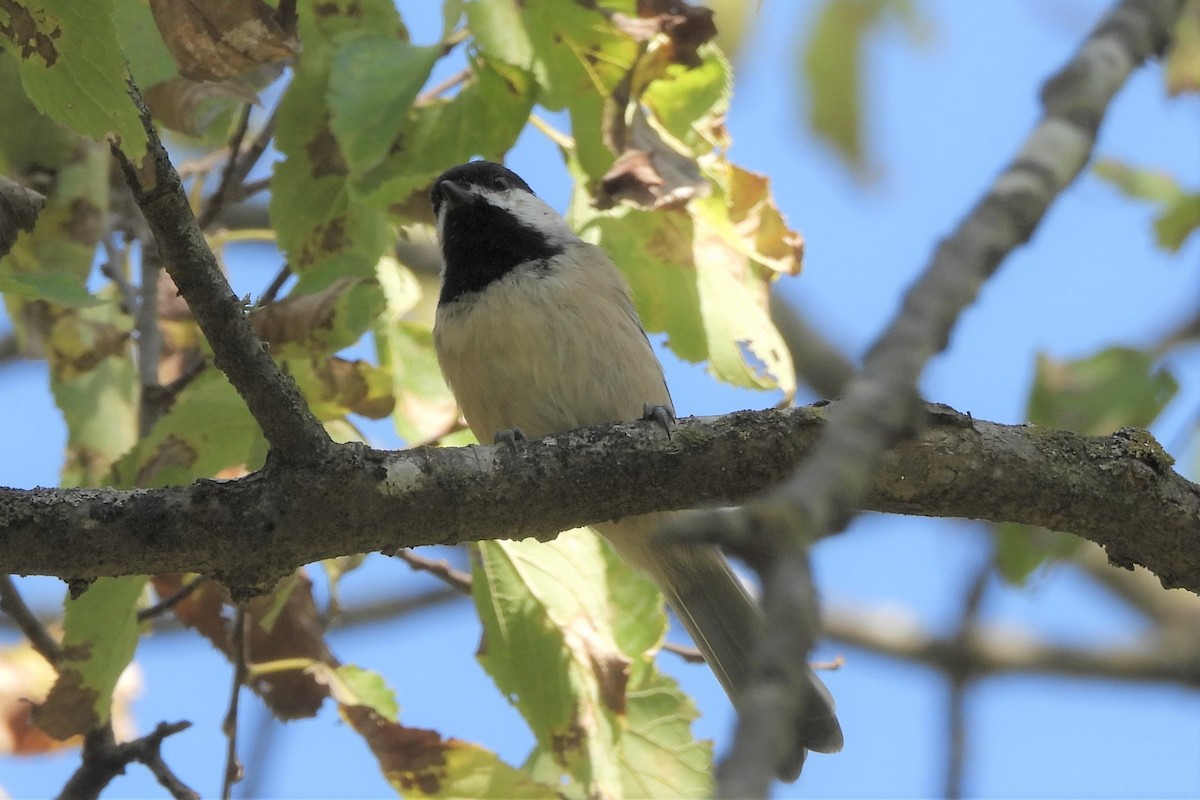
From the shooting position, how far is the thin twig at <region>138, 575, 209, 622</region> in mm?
3457

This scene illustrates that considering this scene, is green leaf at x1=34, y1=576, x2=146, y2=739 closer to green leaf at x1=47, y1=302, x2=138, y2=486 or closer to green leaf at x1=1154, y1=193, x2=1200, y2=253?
green leaf at x1=47, y1=302, x2=138, y2=486

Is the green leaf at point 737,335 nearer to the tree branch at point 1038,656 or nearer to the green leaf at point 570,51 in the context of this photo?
the green leaf at point 570,51

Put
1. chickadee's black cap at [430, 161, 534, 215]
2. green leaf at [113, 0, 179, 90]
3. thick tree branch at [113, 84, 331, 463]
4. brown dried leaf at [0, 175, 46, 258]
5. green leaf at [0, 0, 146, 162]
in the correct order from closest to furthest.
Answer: green leaf at [0, 0, 146, 162], thick tree branch at [113, 84, 331, 463], brown dried leaf at [0, 175, 46, 258], green leaf at [113, 0, 179, 90], chickadee's black cap at [430, 161, 534, 215]

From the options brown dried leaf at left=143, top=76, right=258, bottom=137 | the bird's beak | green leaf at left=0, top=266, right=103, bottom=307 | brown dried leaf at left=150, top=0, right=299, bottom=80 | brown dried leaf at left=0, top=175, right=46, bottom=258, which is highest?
the bird's beak

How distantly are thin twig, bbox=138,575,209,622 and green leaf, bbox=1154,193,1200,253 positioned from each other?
3.47 metres

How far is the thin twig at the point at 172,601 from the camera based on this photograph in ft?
11.3

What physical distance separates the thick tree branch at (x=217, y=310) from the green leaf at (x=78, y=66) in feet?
0.36

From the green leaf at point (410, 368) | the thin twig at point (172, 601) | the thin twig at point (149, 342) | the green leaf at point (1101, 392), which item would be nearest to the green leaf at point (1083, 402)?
the green leaf at point (1101, 392)

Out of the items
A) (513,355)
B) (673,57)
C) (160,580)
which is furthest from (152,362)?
(673,57)

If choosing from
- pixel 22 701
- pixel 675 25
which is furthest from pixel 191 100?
pixel 22 701

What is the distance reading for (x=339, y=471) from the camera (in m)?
2.71

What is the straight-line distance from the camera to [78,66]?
6.97 feet

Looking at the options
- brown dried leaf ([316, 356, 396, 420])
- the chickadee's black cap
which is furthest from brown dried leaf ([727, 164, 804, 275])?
the chickadee's black cap

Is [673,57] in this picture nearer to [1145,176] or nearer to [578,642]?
[578,642]
